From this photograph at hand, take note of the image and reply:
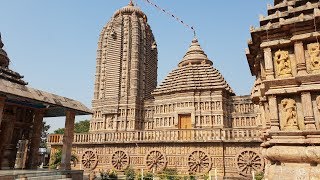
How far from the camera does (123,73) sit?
107ft

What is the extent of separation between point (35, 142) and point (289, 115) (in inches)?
571

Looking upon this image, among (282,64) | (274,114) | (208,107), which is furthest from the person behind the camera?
(208,107)

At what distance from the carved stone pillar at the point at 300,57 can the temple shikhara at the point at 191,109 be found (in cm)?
2

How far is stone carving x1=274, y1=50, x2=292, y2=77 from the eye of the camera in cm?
700

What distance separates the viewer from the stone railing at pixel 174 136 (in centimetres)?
1900

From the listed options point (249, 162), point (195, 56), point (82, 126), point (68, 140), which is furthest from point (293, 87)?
point (82, 126)

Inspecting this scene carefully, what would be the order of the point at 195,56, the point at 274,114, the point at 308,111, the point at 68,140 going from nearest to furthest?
the point at 308,111 → the point at 274,114 → the point at 68,140 → the point at 195,56

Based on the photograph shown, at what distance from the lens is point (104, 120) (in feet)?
103

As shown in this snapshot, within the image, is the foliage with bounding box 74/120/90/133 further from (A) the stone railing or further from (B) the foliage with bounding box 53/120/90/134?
(A) the stone railing

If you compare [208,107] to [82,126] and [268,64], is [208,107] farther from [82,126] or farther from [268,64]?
[82,126]

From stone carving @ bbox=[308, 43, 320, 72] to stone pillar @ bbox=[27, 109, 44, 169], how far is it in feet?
49.1

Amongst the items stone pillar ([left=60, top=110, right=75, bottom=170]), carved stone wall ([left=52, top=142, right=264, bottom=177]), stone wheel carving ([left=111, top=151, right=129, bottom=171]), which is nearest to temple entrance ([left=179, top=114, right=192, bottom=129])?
carved stone wall ([left=52, top=142, right=264, bottom=177])

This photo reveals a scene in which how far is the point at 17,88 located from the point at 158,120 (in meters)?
18.1

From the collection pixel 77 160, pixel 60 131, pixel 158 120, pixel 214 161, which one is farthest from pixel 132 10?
pixel 60 131
